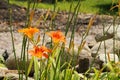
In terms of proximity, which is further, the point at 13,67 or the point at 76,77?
the point at 13,67

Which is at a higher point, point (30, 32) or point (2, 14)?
point (30, 32)

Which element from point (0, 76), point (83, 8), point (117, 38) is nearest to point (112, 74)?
point (0, 76)

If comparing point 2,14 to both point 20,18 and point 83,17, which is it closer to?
point 20,18

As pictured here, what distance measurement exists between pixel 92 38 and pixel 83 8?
6562 millimetres

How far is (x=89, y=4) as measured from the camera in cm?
1719

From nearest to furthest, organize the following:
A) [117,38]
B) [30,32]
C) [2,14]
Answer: [30,32] → [117,38] → [2,14]

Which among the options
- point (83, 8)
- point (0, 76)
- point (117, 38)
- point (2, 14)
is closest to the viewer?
point (0, 76)

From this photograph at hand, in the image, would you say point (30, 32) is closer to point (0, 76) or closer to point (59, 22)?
point (0, 76)

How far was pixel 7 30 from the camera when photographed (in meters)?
10.2

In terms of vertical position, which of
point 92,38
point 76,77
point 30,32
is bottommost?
point 92,38

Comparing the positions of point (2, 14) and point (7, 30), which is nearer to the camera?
point (7, 30)

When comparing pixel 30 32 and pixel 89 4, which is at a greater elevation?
pixel 30 32

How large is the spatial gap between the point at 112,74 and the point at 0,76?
1.43m

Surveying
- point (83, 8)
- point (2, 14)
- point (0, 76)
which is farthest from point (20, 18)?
point (0, 76)
